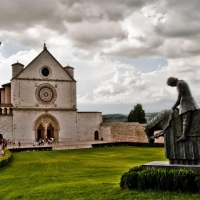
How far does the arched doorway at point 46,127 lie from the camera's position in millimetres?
53013

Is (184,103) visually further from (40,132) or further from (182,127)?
(40,132)

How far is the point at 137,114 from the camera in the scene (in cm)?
7231

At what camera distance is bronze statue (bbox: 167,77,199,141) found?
9805 millimetres

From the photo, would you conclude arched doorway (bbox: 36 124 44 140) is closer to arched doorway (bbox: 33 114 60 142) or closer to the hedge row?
arched doorway (bbox: 33 114 60 142)

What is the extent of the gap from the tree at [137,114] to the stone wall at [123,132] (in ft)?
53.3

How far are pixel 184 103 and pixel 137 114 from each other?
62652 millimetres

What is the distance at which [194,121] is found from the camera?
9.84 m

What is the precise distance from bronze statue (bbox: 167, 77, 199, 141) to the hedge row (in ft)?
4.97

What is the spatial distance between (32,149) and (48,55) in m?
21.4

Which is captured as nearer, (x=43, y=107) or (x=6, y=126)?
(x=6, y=126)

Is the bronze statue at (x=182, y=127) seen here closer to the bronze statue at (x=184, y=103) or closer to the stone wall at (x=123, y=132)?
the bronze statue at (x=184, y=103)

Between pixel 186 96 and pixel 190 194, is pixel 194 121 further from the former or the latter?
pixel 190 194

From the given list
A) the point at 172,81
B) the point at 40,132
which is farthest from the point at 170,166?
the point at 40,132

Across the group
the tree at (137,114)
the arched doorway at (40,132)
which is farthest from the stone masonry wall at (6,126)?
the tree at (137,114)
